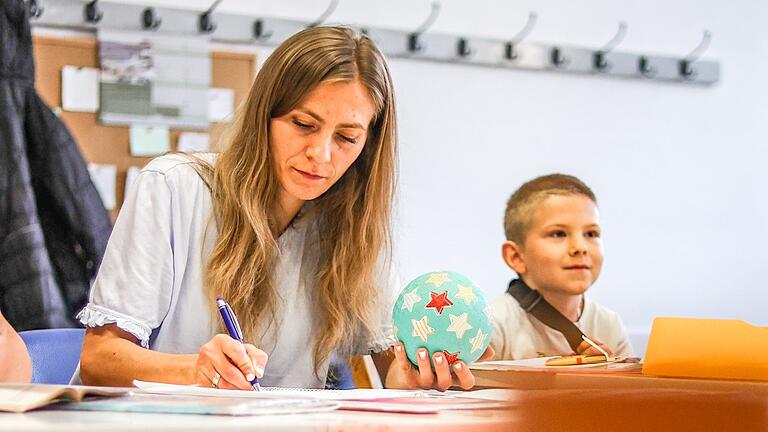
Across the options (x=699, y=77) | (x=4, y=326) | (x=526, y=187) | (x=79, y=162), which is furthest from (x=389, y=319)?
(x=699, y=77)

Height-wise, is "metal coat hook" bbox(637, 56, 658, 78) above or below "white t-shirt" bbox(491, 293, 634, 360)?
above

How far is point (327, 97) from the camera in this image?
1557mm

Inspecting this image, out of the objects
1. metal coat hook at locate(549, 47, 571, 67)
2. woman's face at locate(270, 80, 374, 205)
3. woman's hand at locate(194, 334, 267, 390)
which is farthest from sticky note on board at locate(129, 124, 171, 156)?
woman's hand at locate(194, 334, 267, 390)

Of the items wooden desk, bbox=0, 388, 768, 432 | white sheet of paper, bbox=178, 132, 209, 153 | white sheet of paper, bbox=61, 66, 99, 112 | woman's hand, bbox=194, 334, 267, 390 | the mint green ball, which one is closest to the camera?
wooden desk, bbox=0, 388, 768, 432

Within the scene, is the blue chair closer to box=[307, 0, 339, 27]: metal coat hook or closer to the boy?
the boy

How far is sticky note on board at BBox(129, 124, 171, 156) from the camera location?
3061 mm

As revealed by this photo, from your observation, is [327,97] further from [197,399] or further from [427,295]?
[197,399]

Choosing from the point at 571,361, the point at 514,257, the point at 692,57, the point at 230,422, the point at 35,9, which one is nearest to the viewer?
the point at 230,422

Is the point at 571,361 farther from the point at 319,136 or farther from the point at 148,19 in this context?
the point at 148,19

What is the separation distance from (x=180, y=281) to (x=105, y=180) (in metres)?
1.55

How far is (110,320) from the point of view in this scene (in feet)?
4.79

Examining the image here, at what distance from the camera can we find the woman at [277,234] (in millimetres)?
1506

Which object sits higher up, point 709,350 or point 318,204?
point 318,204

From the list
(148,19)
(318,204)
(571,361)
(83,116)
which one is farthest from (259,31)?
(571,361)
